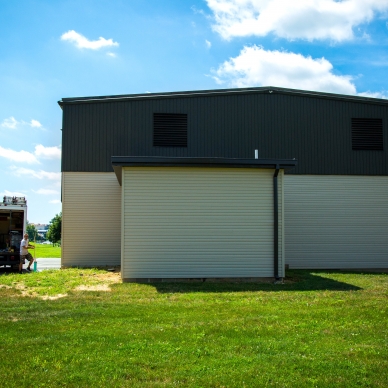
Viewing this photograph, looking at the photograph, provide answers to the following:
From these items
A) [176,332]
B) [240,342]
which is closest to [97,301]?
[176,332]

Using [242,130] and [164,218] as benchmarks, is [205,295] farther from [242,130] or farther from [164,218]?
[242,130]

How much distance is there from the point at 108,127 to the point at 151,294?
10398mm

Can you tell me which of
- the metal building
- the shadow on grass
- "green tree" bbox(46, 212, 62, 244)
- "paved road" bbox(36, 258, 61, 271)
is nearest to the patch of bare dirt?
the shadow on grass

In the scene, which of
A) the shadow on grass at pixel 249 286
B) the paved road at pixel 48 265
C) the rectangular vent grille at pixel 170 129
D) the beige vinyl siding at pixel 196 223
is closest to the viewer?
the shadow on grass at pixel 249 286

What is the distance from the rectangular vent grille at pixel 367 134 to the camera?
2161 centimetres

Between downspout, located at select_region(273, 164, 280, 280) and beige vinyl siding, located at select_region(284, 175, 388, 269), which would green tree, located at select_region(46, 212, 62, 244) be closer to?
beige vinyl siding, located at select_region(284, 175, 388, 269)

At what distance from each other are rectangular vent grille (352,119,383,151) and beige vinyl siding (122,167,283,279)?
8550 millimetres

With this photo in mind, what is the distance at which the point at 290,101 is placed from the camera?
70.2ft

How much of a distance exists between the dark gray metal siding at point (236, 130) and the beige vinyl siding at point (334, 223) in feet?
2.41

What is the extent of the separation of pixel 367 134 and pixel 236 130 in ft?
19.7

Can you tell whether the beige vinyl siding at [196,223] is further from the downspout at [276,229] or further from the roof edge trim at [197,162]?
the roof edge trim at [197,162]

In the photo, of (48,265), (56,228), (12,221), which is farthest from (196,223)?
(56,228)

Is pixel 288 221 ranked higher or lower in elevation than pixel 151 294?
higher

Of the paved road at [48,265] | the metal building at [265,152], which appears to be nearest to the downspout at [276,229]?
the metal building at [265,152]
